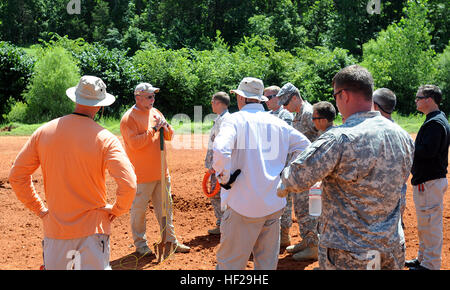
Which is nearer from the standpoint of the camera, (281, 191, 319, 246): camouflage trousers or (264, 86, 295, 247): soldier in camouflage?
(281, 191, 319, 246): camouflage trousers

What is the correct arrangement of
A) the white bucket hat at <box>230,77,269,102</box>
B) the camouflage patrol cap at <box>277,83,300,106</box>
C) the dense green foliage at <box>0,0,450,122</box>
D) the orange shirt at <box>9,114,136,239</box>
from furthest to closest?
the dense green foliage at <box>0,0,450,122</box> → the camouflage patrol cap at <box>277,83,300,106</box> → the white bucket hat at <box>230,77,269,102</box> → the orange shirt at <box>9,114,136,239</box>

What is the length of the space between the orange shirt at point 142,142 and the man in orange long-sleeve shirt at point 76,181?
8.01ft

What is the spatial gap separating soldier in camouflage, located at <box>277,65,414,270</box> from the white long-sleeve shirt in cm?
98

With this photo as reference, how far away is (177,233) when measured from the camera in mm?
7684

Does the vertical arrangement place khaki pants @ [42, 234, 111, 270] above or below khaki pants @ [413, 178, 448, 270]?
above

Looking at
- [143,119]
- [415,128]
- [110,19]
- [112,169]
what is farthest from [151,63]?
[110,19]

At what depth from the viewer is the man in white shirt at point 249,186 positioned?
3949mm

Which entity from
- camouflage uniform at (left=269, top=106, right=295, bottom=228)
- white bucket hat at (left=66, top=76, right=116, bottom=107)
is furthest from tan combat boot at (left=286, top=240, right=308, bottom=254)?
white bucket hat at (left=66, top=76, right=116, bottom=107)

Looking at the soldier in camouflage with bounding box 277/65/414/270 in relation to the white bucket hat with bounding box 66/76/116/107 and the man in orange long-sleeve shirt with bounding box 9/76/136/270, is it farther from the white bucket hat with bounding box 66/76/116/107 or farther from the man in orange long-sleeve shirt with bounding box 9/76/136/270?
the white bucket hat with bounding box 66/76/116/107

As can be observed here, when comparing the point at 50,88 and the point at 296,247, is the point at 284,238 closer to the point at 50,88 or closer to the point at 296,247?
the point at 296,247

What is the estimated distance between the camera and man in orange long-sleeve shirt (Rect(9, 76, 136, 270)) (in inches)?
135

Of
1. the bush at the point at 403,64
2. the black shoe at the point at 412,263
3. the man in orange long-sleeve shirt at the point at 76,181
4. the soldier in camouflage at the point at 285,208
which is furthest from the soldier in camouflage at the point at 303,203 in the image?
the bush at the point at 403,64

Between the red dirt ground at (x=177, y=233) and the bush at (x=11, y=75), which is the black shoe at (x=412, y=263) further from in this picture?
the bush at (x=11, y=75)

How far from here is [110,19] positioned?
54688 mm
